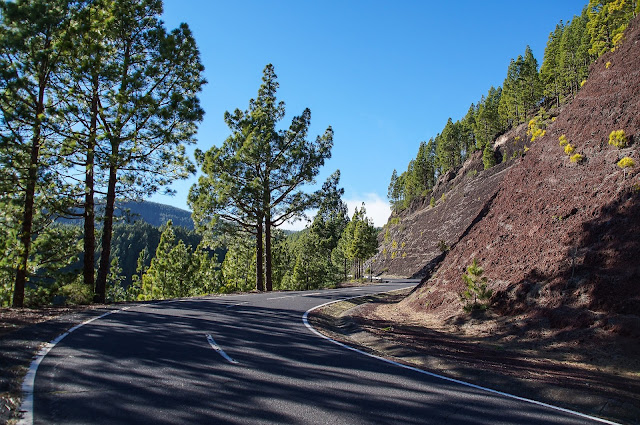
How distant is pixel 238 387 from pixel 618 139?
1565cm

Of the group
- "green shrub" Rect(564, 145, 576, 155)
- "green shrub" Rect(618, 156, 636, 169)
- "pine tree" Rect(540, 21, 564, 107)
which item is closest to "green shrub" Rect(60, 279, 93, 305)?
"green shrub" Rect(618, 156, 636, 169)

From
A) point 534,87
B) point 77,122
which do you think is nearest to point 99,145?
point 77,122

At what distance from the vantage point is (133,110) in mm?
15055

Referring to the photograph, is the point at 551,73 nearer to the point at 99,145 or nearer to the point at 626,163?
the point at 626,163

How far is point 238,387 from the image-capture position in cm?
523

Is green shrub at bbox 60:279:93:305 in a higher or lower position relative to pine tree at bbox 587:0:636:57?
lower

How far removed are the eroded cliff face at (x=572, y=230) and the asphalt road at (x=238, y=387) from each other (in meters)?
6.13

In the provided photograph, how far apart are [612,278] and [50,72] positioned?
788 inches

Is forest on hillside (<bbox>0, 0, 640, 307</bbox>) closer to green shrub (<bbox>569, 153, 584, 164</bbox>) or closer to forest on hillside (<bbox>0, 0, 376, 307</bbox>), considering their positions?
forest on hillside (<bbox>0, 0, 376, 307</bbox>)

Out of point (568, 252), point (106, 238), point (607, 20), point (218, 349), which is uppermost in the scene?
point (607, 20)

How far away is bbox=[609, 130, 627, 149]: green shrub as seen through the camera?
13580mm

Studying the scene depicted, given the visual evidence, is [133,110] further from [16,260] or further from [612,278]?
[612,278]

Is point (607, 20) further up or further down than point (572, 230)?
further up

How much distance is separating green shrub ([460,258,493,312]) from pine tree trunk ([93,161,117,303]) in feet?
47.4
